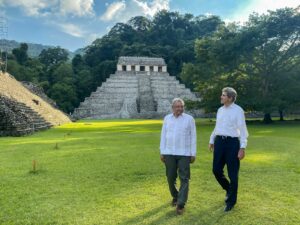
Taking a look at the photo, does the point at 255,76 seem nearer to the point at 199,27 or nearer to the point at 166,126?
the point at 166,126

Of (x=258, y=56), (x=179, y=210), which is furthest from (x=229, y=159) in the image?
(x=258, y=56)

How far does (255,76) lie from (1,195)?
29.8m

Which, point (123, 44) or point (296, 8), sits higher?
point (123, 44)

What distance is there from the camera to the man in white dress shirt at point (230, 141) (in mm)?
5648

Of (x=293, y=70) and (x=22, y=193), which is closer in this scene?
(x=22, y=193)

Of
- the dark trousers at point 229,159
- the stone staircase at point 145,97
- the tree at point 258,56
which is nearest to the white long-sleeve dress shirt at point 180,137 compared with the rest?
the dark trousers at point 229,159

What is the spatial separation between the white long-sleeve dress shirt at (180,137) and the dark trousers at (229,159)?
0.48 m

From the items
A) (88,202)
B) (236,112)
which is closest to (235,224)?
(236,112)

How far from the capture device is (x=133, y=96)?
58875 millimetres

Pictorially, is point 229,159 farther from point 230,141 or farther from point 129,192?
point 129,192

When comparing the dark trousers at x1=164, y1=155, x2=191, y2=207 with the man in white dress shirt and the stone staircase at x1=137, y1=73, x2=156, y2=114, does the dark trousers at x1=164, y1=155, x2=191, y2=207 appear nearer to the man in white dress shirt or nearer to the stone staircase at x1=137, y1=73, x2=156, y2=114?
the man in white dress shirt

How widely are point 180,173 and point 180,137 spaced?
573 millimetres

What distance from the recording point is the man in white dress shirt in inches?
222

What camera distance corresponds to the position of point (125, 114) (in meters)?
50.8
